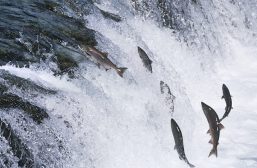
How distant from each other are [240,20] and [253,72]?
2349mm

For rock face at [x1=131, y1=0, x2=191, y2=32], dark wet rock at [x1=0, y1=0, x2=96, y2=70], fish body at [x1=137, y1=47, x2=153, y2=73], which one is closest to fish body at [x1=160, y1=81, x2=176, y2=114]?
fish body at [x1=137, y1=47, x2=153, y2=73]

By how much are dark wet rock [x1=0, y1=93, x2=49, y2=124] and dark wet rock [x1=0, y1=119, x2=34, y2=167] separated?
279 mm

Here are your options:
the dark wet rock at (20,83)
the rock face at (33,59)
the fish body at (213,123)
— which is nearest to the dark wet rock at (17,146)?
the rock face at (33,59)

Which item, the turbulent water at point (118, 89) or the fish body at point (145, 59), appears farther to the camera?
the fish body at point (145, 59)

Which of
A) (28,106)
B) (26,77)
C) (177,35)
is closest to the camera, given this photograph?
(28,106)

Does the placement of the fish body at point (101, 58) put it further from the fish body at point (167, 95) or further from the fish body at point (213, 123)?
the fish body at point (213, 123)

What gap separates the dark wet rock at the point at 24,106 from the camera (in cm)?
420

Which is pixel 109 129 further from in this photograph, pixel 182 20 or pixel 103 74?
pixel 182 20

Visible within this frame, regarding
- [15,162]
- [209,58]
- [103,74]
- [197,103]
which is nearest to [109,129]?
[103,74]

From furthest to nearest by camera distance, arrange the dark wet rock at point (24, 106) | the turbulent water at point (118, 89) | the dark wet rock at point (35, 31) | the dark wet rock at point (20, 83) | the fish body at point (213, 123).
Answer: the dark wet rock at point (35, 31)
the fish body at point (213, 123)
the dark wet rock at point (20, 83)
the turbulent water at point (118, 89)
the dark wet rock at point (24, 106)

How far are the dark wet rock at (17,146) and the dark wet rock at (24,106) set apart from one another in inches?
11.0

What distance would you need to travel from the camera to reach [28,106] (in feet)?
14.2

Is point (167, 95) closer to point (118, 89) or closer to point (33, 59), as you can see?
point (118, 89)

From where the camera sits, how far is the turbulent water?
4.34 metres
